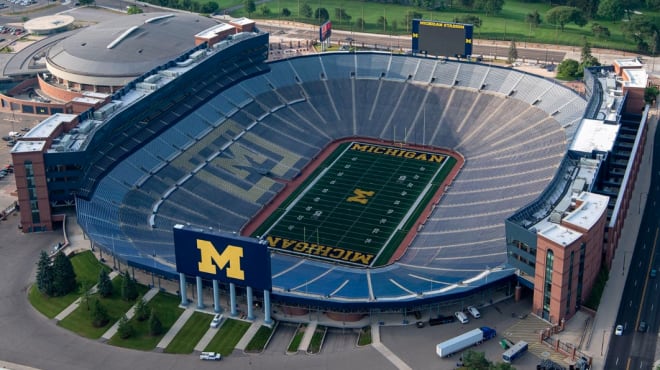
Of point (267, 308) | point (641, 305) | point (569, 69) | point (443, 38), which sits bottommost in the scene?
point (641, 305)

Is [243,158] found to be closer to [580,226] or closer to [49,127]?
[49,127]

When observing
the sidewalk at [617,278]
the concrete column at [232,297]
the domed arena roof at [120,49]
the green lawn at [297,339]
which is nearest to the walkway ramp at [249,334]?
the concrete column at [232,297]

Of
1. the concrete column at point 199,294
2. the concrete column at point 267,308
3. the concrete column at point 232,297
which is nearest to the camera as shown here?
the concrete column at point 267,308

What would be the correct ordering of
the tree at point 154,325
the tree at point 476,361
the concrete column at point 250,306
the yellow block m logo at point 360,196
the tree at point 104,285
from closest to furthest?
the tree at point 476,361 < the tree at point 154,325 < the concrete column at point 250,306 < the tree at point 104,285 < the yellow block m logo at point 360,196

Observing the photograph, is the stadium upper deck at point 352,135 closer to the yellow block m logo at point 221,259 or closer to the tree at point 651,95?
the yellow block m logo at point 221,259

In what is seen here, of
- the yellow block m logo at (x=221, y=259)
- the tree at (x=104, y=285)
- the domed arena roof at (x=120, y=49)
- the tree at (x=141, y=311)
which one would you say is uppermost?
the domed arena roof at (x=120, y=49)

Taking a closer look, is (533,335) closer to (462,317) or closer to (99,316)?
(462,317)

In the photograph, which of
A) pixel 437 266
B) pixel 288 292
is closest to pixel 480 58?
pixel 437 266

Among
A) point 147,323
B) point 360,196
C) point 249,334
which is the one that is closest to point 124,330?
point 147,323
